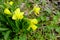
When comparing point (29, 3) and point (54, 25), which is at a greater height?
point (29, 3)

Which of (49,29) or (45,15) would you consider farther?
(45,15)

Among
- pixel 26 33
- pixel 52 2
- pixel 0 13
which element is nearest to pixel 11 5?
pixel 0 13

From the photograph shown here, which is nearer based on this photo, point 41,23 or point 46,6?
point 41,23

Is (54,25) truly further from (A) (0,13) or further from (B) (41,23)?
(A) (0,13)

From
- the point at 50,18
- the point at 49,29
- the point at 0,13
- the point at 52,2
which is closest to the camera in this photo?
the point at 0,13

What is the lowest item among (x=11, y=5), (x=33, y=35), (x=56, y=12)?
(x=33, y=35)

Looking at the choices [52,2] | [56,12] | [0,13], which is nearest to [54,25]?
[56,12]

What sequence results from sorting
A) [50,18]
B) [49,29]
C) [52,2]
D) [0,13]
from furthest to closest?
[52,2] → [50,18] → [49,29] → [0,13]

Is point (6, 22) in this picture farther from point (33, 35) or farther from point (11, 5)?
point (33, 35)

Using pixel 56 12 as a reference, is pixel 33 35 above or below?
below
